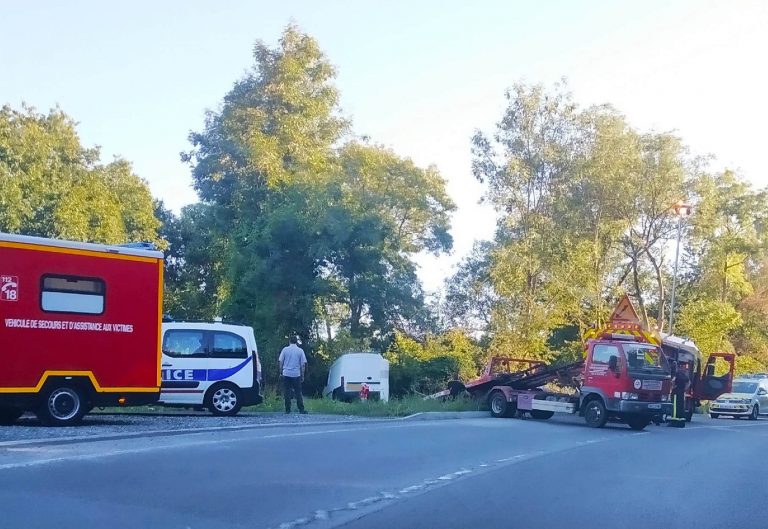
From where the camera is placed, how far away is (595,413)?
24.9m

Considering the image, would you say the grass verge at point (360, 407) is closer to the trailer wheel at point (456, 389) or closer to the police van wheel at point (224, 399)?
the trailer wheel at point (456, 389)

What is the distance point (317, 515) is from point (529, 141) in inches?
1260

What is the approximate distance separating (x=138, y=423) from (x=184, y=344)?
128 inches

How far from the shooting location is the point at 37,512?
325 inches

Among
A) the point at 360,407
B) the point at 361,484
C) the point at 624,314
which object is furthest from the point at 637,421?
the point at 361,484

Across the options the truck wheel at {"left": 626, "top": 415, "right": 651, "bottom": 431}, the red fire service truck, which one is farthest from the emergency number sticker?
the truck wheel at {"left": 626, "top": 415, "right": 651, "bottom": 431}

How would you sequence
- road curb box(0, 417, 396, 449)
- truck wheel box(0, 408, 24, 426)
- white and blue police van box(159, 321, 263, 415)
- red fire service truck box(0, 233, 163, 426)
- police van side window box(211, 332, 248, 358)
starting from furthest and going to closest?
police van side window box(211, 332, 248, 358) → white and blue police van box(159, 321, 263, 415) → truck wheel box(0, 408, 24, 426) → red fire service truck box(0, 233, 163, 426) → road curb box(0, 417, 396, 449)

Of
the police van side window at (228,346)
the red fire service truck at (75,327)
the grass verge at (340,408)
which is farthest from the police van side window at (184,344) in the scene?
the red fire service truck at (75,327)

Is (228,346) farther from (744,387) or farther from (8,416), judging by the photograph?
(744,387)

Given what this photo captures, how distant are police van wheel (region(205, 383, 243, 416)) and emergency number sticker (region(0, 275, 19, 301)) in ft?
19.6

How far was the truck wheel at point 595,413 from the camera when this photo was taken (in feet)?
80.6

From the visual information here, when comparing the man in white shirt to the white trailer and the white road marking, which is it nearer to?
the white road marking

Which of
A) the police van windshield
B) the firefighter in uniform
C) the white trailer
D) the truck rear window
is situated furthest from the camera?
the white trailer

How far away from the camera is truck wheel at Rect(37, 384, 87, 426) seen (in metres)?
15.9
